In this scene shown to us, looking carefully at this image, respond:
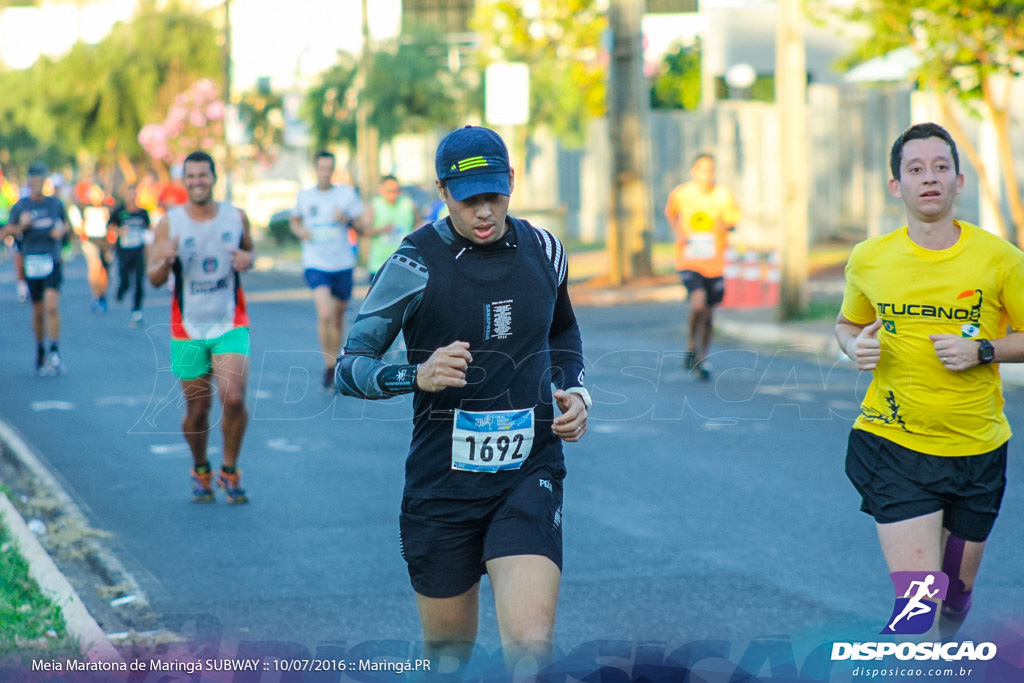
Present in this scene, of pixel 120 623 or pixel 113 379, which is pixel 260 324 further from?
pixel 120 623

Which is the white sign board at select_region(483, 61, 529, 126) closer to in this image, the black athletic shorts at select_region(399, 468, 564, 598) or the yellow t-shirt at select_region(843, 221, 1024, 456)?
the yellow t-shirt at select_region(843, 221, 1024, 456)

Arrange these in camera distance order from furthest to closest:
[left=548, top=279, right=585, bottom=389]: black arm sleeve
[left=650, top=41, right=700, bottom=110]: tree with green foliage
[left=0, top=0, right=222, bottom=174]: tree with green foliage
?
[left=0, top=0, right=222, bottom=174]: tree with green foliage
[left=650, top=41, right=700, bottom=110]: tree with green foliage
[left=548, top=279, right=585, bottom=389]: black arm sleeve

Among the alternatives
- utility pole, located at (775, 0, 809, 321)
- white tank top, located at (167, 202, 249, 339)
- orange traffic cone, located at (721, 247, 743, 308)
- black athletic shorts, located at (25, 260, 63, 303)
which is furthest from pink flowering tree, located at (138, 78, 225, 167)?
white tank top, located at (167, 202, 249, 339)

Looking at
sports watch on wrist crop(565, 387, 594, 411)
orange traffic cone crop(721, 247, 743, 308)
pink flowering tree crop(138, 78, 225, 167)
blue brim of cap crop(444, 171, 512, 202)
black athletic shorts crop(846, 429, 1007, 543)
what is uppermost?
pink flowering tree crop(138, 78, 225, 167)

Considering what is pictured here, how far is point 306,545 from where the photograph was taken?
25.8 feet

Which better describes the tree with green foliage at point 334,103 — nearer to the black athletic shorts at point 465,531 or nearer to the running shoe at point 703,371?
the running shoe at point 703,371

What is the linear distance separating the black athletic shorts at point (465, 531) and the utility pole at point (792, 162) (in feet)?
44.6

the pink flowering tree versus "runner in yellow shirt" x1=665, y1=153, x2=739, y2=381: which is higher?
the pink flowering tree

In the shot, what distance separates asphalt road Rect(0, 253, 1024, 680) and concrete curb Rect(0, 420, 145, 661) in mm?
114

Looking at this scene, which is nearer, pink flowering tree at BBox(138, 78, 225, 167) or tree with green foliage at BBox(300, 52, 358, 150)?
tree with green foliage at BBox(300, 52, 358, 150)

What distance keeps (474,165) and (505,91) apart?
20857 mm

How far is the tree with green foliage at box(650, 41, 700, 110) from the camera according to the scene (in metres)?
53.2

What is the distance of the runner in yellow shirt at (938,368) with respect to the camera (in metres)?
4.89

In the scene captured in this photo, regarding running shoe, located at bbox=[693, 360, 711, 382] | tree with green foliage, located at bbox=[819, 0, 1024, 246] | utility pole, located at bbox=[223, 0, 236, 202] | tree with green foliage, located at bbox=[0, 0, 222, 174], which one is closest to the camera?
running shoe, located at bbox=[693, 360, 711, 382]
